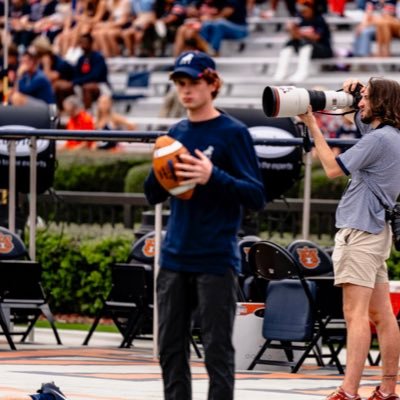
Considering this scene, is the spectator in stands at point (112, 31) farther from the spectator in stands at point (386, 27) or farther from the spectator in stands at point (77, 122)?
the spectator in stands at point (386, 27)

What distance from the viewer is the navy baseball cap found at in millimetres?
7039

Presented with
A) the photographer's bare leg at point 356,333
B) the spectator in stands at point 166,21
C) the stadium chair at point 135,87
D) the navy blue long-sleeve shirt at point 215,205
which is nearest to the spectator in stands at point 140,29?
the spectator in stands at point 166,21

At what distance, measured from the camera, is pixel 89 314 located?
15.6 meters

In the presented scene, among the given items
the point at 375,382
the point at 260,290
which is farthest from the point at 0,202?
the point at 375,382

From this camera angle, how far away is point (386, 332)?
8.87m

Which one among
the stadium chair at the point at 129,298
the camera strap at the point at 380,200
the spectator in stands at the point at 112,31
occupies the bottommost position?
the stadium chair at the point at 129,298

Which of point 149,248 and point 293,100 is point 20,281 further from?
point 293,100

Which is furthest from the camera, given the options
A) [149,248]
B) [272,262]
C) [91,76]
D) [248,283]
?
[91,76]

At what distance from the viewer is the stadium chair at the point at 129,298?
12.6m

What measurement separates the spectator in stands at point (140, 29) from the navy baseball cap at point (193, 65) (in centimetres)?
1993

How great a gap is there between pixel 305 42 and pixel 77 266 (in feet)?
31.4

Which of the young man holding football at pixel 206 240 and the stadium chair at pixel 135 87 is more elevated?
the young man holding football at pixel 206 240

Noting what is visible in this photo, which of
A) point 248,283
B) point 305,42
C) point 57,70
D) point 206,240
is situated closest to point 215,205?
point 206,240

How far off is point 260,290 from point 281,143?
1140mm
